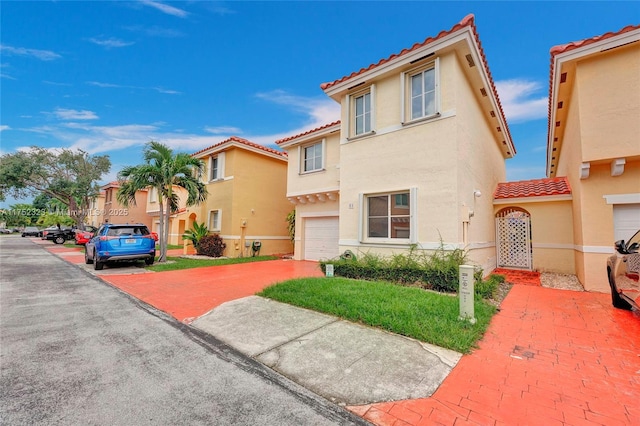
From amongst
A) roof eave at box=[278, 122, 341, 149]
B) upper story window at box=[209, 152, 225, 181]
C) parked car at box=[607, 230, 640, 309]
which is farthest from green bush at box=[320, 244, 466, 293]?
upper story window at box=[209, 152, 225, 181]

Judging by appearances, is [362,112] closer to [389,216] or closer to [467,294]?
[389,216]

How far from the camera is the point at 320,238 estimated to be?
1395 centimetres

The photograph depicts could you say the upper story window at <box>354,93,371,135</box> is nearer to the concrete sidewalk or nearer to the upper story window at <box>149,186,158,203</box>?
the concrete sidewalk

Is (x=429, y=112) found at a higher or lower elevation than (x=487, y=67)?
lower

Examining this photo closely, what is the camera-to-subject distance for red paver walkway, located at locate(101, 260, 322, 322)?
20.4 ft

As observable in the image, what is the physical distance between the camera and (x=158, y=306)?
6133 millimetres

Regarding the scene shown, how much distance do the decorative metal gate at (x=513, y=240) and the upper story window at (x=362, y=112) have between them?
24.9ft

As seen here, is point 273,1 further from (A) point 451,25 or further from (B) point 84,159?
(B) point 84,159

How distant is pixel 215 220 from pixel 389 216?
12.2 m

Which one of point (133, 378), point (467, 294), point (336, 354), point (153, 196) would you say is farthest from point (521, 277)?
point (153, 196)

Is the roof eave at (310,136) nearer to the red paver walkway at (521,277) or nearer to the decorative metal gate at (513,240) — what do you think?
the decorative metal gate at (513,240)

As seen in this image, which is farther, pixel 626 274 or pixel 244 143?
pixel 244 143

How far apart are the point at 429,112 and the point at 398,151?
1441 millimetres

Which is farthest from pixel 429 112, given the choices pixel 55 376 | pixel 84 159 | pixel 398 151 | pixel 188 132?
pixel 84 159
